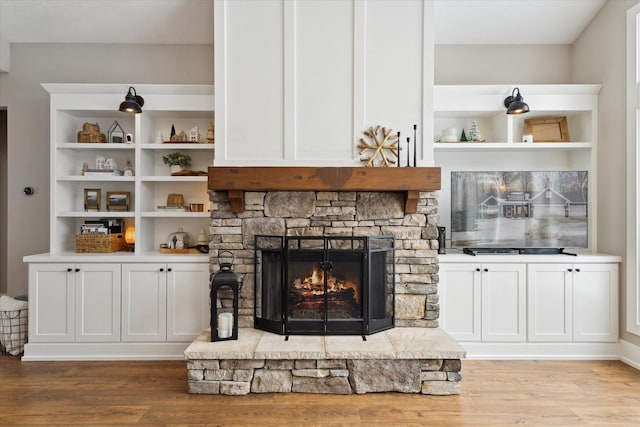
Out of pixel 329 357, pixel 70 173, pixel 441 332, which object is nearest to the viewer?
pixel 329 357

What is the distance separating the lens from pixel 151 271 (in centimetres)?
336

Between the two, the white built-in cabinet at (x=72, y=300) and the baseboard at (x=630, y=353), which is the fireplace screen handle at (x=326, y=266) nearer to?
the white built-in cabinet at (x=72, y=300)

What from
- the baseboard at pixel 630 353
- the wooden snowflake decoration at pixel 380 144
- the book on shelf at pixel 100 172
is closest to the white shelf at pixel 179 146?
the book on shelf at pixel 100 172

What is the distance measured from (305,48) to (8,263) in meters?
3.40

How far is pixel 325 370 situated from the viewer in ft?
8.93

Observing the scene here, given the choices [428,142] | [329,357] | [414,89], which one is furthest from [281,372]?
[414,89]

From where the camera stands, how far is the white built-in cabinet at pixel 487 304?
3.37 metres

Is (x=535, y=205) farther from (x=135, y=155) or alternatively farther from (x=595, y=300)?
(x=135, y=155)

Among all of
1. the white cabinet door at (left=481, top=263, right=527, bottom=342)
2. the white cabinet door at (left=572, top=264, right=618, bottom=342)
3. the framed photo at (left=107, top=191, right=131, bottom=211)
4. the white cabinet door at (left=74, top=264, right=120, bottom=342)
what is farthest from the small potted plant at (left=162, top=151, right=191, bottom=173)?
the white cabinet door at (left=572, top=264, right=618, bottom=342)

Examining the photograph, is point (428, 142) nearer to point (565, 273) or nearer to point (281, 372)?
point (565, 273)

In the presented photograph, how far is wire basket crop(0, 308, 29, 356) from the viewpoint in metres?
3.40

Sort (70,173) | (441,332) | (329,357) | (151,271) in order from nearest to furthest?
(329,357) → (441,332) → (151,271) → (70,173)

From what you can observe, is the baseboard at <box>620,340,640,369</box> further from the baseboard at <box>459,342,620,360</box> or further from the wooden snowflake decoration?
the wooden snowflake decoration

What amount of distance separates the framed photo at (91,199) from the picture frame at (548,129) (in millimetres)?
3979
